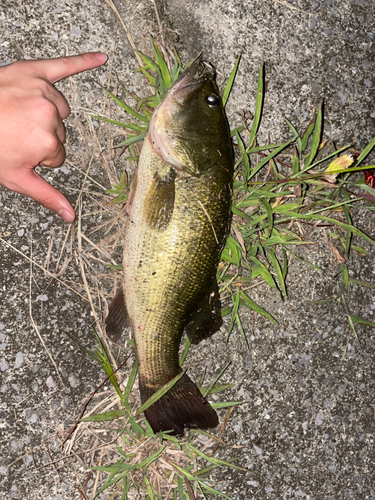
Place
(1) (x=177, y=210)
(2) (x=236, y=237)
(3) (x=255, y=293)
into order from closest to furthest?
(1) (x=177, y=210)
(2) (x=236, y=237)
(3) (x=255, y=293)

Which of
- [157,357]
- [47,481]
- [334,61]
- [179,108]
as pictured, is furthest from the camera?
[334,61]

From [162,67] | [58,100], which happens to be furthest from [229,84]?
[58,100]

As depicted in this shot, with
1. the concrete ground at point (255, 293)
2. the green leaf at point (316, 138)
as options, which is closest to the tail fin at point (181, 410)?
the concrete ground at point (255, 293)

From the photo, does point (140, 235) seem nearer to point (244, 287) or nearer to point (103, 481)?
point (244, 287)

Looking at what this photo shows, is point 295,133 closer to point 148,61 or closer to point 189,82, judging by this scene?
point 189,82

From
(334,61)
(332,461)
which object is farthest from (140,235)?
(332,461)

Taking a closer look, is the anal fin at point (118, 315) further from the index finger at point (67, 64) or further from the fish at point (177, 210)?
the index finger at point (67, 64)
